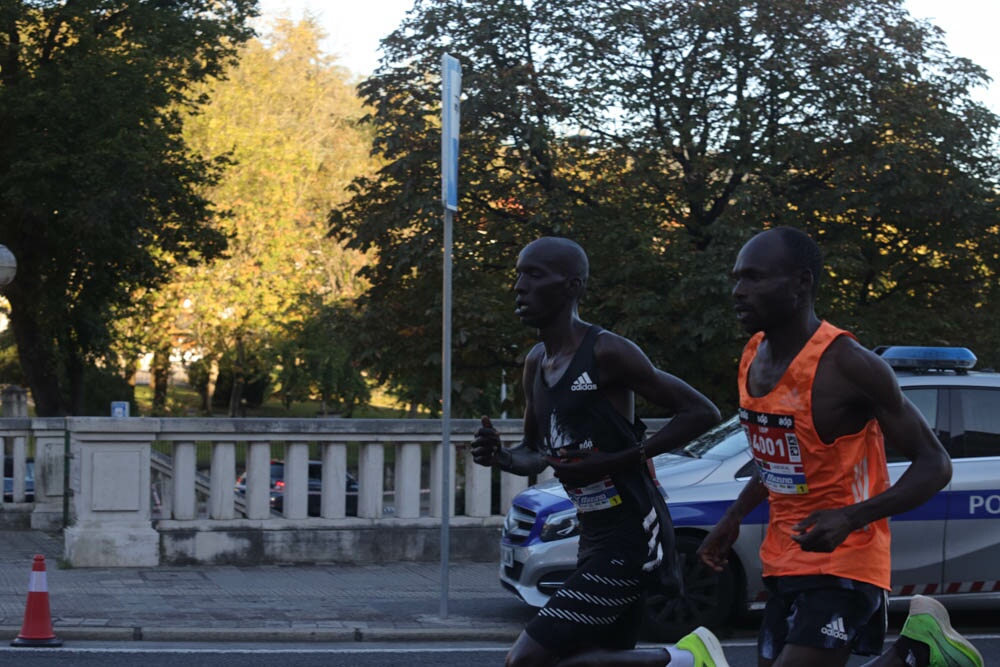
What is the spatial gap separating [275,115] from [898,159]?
30202 millimetres

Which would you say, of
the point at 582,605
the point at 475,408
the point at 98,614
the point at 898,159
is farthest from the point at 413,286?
the point at 582,605

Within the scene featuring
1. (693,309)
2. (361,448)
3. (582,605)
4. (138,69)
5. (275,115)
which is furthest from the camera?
(275,115)

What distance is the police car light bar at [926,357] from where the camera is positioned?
8.25 meters

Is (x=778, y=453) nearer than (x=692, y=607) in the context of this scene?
Yes

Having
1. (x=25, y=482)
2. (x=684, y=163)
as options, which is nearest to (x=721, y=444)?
(x=25, y=482)

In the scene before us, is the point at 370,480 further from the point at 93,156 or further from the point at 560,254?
the point at 93,156

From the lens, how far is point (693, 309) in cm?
2072

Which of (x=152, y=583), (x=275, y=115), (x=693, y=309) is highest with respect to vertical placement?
(x=275, y=115)

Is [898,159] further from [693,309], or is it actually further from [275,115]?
[275,115]

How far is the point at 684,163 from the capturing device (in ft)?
73.2

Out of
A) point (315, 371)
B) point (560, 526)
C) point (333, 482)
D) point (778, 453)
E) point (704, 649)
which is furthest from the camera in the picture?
point (315, 371)

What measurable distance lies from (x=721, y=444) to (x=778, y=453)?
5505mm

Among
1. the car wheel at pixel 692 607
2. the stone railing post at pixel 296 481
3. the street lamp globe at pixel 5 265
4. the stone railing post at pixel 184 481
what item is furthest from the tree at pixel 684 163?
the car wheel at pixel 692 607

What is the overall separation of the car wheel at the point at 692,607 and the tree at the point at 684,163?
472 inches
